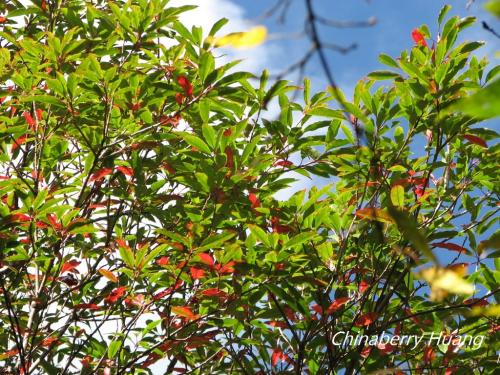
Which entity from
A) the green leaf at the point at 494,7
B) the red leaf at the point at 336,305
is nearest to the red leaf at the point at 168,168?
the red leaf at the point at 336,305

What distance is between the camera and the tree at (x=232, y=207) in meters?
2.91

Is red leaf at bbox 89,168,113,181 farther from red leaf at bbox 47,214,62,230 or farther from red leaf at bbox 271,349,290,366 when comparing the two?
red leaf at bbox 271,349,290,366

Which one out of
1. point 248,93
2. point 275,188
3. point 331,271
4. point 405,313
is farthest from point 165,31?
point 405,313

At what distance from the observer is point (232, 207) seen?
9.91 ft

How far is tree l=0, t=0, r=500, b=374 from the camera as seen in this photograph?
9.54 feet

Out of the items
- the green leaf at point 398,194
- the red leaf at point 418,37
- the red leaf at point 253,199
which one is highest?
the red leaf at point 418,37

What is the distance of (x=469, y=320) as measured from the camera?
3.30 meters

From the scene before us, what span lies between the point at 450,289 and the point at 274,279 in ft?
7.32

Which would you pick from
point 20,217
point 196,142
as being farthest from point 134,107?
point 20,217

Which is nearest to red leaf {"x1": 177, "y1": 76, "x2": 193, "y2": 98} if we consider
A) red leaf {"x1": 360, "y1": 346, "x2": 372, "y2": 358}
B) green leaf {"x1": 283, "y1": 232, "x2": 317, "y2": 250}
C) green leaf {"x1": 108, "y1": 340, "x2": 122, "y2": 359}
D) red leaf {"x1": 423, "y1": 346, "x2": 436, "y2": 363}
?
green leaf {"x1": 283, "y1": 232, "x2": 317, "y2": 250}

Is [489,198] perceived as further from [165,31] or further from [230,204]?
[165,31]

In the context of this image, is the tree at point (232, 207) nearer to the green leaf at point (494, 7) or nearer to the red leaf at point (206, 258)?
the red leaf at point (206, 258)

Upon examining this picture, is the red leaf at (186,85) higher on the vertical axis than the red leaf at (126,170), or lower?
higher

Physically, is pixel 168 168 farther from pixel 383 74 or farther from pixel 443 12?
pixel 443 12
